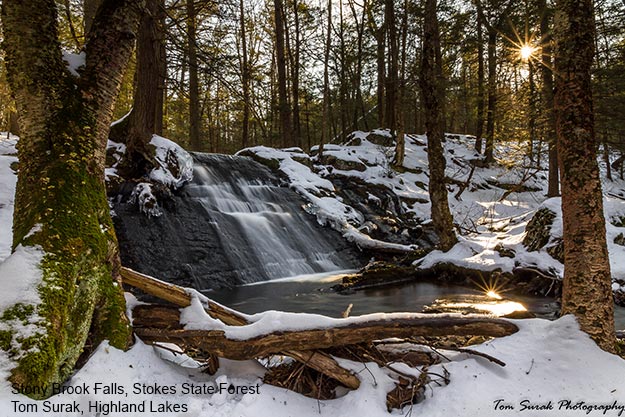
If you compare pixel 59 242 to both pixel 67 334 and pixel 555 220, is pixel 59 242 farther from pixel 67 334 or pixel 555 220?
pixel 555 220

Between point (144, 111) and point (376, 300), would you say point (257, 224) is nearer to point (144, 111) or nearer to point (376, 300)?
point (144, 111)

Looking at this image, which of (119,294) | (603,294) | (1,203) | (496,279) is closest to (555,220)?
(496,279)

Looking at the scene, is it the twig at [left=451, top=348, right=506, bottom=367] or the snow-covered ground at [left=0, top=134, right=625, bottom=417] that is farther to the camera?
the twig at [left=451, top=348, right=506, bottom=367]

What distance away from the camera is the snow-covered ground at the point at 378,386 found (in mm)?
2209

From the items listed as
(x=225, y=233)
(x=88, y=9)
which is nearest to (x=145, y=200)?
(x=225, y=233)

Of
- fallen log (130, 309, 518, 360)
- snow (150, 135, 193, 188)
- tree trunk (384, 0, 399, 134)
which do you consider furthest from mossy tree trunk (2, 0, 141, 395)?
tree trunk (384, 0, 399, 134)

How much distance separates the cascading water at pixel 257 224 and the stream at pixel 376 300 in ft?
2.95

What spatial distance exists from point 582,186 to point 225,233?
843cm

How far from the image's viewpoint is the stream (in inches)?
272

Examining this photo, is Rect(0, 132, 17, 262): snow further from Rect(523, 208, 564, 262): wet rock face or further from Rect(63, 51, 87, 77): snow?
Rect(523, 208, 564, 262): wet rock face

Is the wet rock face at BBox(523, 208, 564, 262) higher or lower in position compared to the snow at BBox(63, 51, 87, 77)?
lower

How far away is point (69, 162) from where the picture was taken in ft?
8.63

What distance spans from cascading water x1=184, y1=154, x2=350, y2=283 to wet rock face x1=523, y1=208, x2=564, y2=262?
4.99m

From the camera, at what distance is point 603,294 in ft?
9.82
